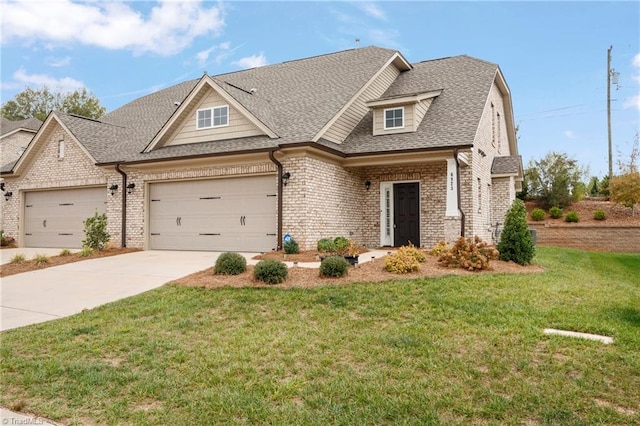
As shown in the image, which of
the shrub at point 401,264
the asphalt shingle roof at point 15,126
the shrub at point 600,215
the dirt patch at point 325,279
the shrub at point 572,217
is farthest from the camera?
the asphalt shingle roof at point 15,126

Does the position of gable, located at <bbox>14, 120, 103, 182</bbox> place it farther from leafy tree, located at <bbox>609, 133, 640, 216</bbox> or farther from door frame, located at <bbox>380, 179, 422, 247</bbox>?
leafy tree, located at <bbox>609, 133, 640, 216</bbox>

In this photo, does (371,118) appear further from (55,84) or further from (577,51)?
(55,84)

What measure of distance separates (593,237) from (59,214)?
2453cm

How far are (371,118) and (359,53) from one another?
4.36m

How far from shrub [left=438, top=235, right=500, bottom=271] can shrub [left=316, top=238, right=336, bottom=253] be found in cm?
314

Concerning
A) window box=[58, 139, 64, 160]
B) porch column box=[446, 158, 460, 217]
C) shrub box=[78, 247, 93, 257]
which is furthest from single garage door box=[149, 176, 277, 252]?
porch column box=[446, 158, 460, 217]

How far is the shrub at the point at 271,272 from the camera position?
7.97m

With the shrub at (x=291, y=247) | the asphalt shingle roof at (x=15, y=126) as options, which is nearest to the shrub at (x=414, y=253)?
the shrub at (x=291, y=247)

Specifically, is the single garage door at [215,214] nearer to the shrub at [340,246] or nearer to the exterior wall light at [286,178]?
the exterior wall light at [286,178]

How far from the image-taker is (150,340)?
17.5 feet

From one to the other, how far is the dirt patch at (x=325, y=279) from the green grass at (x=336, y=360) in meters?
0.68

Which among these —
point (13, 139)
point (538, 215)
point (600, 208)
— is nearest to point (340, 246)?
point (538, 215)

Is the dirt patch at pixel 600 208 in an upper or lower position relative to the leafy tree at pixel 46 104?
lower

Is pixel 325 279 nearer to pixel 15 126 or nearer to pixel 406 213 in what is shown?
pixel 406 213
